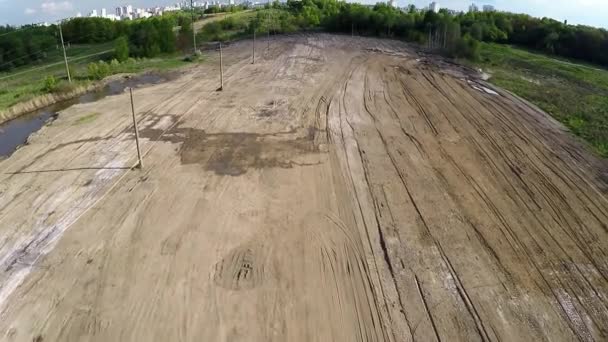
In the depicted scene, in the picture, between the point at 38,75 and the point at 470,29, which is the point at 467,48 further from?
the point at 38,75

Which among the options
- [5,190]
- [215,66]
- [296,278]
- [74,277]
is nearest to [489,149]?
[296,278]

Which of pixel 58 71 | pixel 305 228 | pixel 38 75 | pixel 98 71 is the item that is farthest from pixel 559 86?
pixel 38 75

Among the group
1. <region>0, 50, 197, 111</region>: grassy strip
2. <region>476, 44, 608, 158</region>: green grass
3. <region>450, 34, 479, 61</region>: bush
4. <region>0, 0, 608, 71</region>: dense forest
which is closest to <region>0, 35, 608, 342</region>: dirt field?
<region>476, 44, 608, 158</region>: green grass

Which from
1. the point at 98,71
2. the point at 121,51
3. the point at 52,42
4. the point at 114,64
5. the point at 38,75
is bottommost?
the point at 38,75

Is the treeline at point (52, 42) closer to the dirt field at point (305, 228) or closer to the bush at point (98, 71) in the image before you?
the bush at point (98, 71)

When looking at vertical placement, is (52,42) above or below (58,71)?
above

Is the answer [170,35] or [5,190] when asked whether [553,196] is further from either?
[170,35]

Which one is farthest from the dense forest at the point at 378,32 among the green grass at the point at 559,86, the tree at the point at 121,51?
the green grass at the point at 559,86
